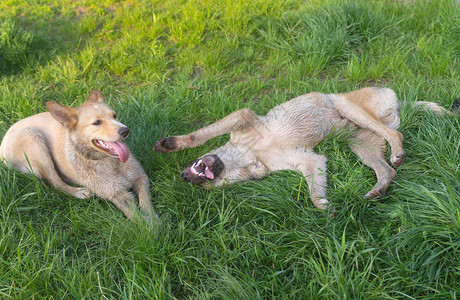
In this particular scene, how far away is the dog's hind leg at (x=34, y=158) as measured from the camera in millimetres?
3812

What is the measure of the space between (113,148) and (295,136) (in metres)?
1.94

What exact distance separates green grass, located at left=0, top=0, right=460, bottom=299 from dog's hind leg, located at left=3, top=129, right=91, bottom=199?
0.11 metres

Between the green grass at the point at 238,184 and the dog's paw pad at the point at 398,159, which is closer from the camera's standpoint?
the green grass at the point at 238,184

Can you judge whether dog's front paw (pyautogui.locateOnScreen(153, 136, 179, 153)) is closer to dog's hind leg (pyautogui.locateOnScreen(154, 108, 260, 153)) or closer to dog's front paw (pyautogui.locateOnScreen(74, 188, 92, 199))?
dog's hind leg (pyautogui.locateOnScreen(154, 108, 260, 153))

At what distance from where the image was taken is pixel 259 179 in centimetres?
392

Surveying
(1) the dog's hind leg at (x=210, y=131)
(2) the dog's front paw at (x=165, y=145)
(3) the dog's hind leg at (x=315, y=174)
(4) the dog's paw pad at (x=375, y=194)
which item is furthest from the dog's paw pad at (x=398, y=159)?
(2) the dog's front paw at (x=165, y=145)

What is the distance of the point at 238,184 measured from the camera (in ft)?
12.5

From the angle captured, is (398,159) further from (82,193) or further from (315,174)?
(82,193)

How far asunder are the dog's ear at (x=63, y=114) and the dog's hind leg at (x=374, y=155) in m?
2.92

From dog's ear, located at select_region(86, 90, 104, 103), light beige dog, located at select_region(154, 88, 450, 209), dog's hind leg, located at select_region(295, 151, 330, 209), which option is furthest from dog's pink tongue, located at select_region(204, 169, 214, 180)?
dog's ear, located at select_region(86, 90, 104, 103)

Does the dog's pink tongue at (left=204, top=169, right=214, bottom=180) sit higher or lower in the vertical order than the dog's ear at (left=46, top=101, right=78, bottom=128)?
lower

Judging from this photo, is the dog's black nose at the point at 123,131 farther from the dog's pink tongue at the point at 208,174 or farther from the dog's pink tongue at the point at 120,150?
the dog's pink tongue at the point at 208,174

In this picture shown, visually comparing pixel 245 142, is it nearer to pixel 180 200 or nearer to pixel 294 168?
pixel 294 168

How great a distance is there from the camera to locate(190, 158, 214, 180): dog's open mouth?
3.75 metres
